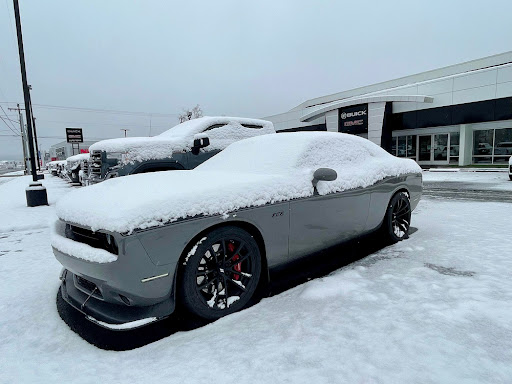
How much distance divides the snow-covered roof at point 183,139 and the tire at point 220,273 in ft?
13.2

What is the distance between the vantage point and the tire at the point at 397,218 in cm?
412

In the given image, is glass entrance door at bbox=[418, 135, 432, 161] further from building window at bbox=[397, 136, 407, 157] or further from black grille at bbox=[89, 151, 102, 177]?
black grille at bbox=[89, 151, 102, 177]

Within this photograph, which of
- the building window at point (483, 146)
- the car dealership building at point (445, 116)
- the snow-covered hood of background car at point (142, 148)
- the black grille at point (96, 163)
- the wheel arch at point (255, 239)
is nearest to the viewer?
the wheel arch at point (255, 239)

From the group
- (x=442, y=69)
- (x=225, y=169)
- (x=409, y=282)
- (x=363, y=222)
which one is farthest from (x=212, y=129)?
(x=442, y=69)

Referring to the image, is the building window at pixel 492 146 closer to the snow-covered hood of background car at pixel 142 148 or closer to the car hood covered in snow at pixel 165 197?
the snow-covered hood of background car at pixel 142 148

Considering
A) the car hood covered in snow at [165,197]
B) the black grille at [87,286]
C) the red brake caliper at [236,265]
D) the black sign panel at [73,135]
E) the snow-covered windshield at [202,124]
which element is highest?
the black sign panel at [73,135]

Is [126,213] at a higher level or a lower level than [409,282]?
higher

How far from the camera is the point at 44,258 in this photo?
13.6 feet

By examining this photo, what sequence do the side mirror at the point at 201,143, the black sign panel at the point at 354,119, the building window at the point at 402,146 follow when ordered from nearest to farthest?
1. the side mirror at the point at 201,143
2. the black sign panel at the point at 354,119
3. the building window at the point at 402,146

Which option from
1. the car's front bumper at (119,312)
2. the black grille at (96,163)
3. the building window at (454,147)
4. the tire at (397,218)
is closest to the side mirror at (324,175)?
the tire at (397,218)

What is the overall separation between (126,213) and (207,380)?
43.3 inches

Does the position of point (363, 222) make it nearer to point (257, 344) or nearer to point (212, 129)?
point (257, 344)

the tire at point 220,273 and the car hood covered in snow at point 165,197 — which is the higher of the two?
the car hood covered in snow at point 165,197

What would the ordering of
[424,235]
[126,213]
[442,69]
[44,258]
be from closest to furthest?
[126,213], [44,258], [424,235], [442,69]
